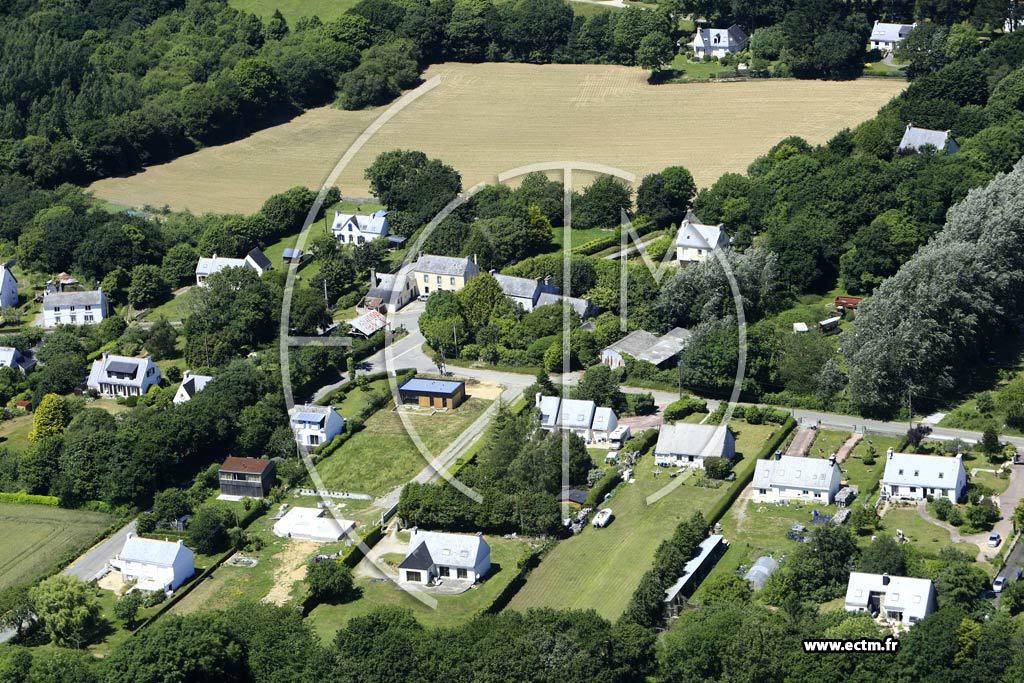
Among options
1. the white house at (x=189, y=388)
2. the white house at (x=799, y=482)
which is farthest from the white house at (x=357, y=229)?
the white house at (x=799, y=482)

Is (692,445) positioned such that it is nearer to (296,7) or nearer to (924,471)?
(924,471)

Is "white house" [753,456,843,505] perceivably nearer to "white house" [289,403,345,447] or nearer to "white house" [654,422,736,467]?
"white house" [654,422,736,467]

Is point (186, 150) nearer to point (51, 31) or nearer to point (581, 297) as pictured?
point (51, 31)

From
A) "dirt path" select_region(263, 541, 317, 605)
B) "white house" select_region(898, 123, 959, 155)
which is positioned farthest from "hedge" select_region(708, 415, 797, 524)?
"white house" select_region(898, 123, 959, 155)

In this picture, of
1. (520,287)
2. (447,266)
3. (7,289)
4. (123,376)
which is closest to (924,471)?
(520,287)

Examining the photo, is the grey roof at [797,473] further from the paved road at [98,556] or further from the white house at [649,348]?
the paved road at [98,556]

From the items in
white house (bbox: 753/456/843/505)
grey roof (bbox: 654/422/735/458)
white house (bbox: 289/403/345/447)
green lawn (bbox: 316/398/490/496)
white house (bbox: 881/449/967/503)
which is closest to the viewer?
white house (bbox: 881/449/967/503)
